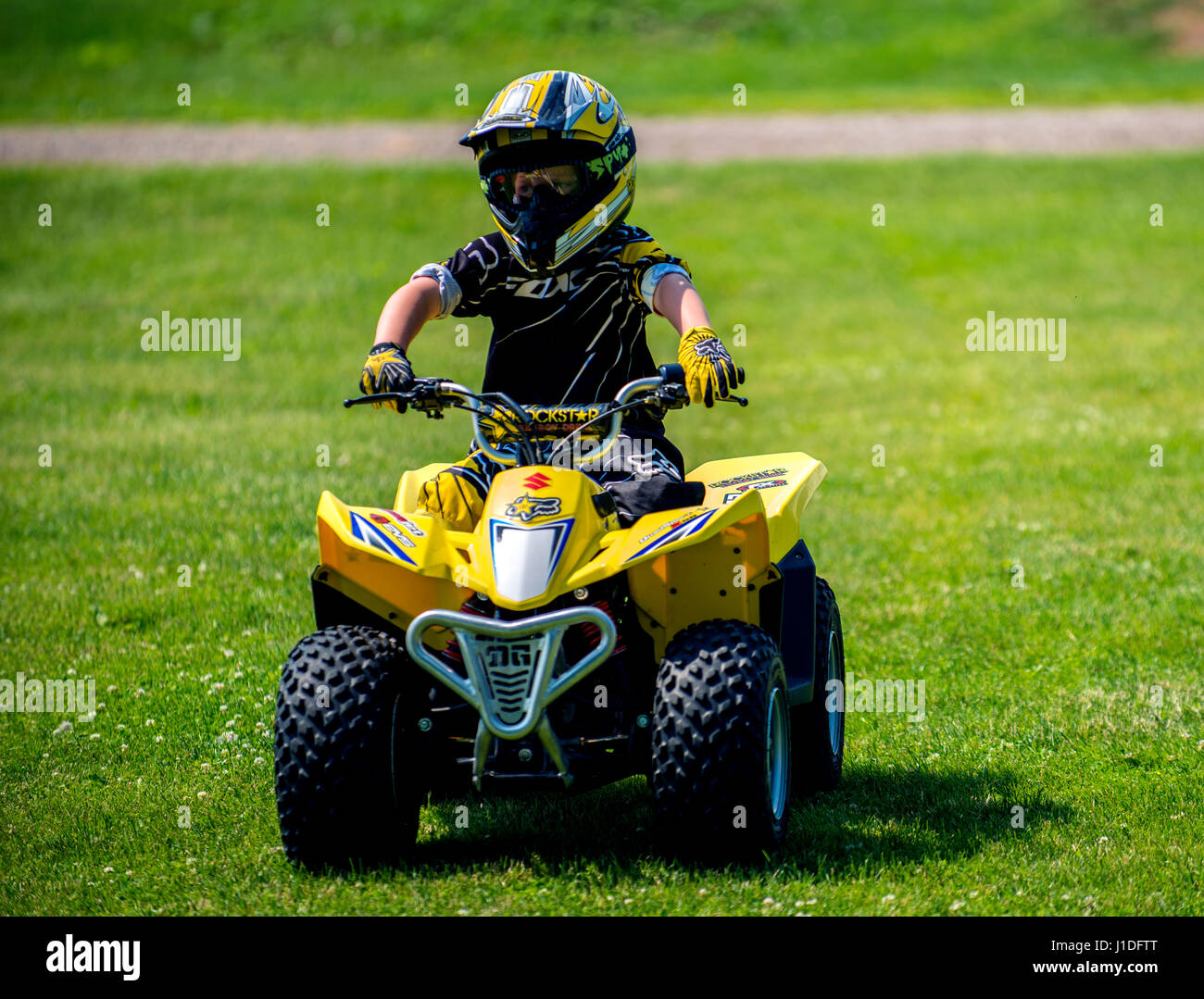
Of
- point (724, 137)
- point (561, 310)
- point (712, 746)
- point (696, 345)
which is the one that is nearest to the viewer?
point (712, 746)

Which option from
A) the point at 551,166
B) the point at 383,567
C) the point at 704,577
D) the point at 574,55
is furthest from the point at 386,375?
the point at 574,55

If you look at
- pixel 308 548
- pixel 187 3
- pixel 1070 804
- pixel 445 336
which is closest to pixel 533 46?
pixel 187 3

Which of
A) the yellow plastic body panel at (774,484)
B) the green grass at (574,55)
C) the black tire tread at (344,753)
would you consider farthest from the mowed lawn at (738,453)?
the green grass at (574,55)

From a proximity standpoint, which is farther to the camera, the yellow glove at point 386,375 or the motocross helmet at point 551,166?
the motocross helmet at point 551,166

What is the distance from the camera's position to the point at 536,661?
5090mm

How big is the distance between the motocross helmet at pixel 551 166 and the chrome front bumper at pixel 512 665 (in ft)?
5.20

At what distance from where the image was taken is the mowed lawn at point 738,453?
18.5ft

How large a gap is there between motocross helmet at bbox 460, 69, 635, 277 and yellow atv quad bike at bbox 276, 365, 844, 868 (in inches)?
26.5

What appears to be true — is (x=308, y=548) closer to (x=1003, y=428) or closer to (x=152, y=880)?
(x=152, y=880)

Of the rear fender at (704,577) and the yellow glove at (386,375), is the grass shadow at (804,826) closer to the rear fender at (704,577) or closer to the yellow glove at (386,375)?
the rear fender at (704,577)

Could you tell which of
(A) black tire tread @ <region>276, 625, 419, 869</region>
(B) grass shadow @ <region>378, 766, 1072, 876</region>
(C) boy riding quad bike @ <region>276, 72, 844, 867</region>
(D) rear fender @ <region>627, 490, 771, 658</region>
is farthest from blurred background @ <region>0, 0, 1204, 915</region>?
(D) rear fender @ <region>627, 490, 771, 658</region>

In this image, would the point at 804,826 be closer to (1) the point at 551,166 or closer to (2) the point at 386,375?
(2) the point at 386,375

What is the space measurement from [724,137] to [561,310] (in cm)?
2256

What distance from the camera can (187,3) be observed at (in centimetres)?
4038
